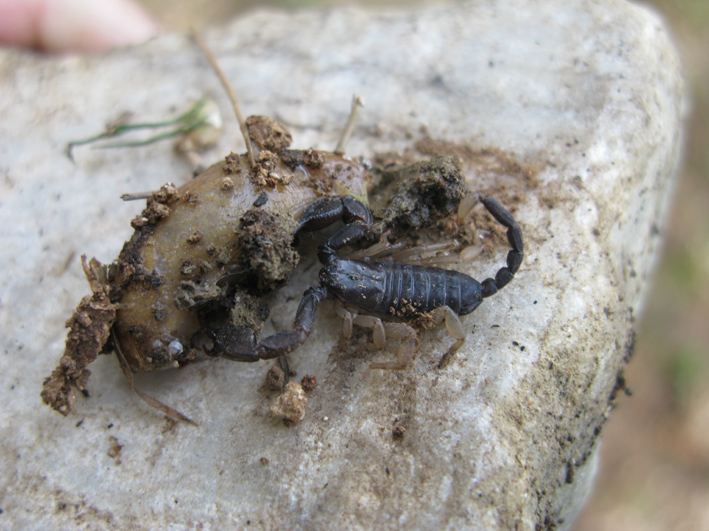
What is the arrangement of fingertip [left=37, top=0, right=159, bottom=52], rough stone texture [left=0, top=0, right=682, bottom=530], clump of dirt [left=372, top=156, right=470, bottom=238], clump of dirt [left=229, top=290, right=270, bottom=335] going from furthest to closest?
fingertip [left=37, top=0, right=159, bottom=52] < clump of dirt [left=372, top=156, right=470, bottom=238] < clump of dirt [left=229, top=290, right=270, bottom=335] < rough stone texture [left=0, top=0, right=682, bottom=530]

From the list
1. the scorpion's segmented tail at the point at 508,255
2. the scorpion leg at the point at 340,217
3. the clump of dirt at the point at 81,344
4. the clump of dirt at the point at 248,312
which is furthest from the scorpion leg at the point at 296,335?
the scorpion's segmented tail at the point at 508,255

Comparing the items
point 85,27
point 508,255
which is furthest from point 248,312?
point 85,27

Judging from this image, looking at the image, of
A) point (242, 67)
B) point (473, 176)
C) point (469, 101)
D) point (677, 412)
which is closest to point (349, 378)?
point (473, 176)

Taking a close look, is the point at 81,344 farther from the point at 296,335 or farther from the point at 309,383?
the point at 309,383

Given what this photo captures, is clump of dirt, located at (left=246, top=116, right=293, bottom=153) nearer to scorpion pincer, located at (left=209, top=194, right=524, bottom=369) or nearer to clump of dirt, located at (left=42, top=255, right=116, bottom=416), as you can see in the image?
scorpion pincer, located at (left=209, top=194, right=524, bottom=369)

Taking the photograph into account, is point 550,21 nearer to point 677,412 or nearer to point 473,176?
point 473,176

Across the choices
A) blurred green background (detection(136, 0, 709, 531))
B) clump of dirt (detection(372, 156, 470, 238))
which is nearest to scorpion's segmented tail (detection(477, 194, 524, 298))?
clump of dirt (detection(372, 156, 470, 238))

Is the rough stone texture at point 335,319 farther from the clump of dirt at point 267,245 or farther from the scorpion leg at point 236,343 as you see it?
the clump of dirt at point 267,245
